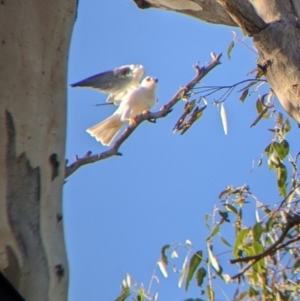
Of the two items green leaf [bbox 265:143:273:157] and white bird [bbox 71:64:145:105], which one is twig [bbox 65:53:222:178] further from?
white bird [bbox 71:64:145:105]

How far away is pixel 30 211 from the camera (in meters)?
0.93

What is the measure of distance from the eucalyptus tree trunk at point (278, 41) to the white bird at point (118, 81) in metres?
1.65

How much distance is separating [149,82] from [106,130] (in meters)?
0.43

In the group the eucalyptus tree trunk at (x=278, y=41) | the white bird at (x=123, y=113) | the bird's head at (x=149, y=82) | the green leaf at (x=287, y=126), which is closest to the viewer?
the eucalyptus tree trunk at (x=278, y=41)

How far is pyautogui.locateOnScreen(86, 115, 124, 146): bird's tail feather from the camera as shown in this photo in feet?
11.6

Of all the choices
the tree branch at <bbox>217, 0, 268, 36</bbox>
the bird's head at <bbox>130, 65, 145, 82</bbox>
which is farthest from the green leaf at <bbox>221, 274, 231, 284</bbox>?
the bird's head at <bbox>130, 65, 145, 82</bbox>

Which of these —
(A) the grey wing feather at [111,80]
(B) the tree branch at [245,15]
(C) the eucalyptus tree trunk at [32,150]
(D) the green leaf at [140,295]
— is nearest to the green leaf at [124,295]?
(D) the green leaf at [140,295]

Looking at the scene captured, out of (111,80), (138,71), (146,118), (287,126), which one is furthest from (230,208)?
(138,71)

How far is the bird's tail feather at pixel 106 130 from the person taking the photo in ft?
11.6

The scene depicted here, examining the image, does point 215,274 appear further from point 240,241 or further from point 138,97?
point 138,97

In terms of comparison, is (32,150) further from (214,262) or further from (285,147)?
(285,147)

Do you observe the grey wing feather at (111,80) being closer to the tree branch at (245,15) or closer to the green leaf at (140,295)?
the green leaf at (140,295)

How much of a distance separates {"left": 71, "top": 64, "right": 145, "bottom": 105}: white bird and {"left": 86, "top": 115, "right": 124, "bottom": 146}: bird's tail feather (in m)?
0.11

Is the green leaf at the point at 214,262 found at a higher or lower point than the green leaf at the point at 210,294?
higher
